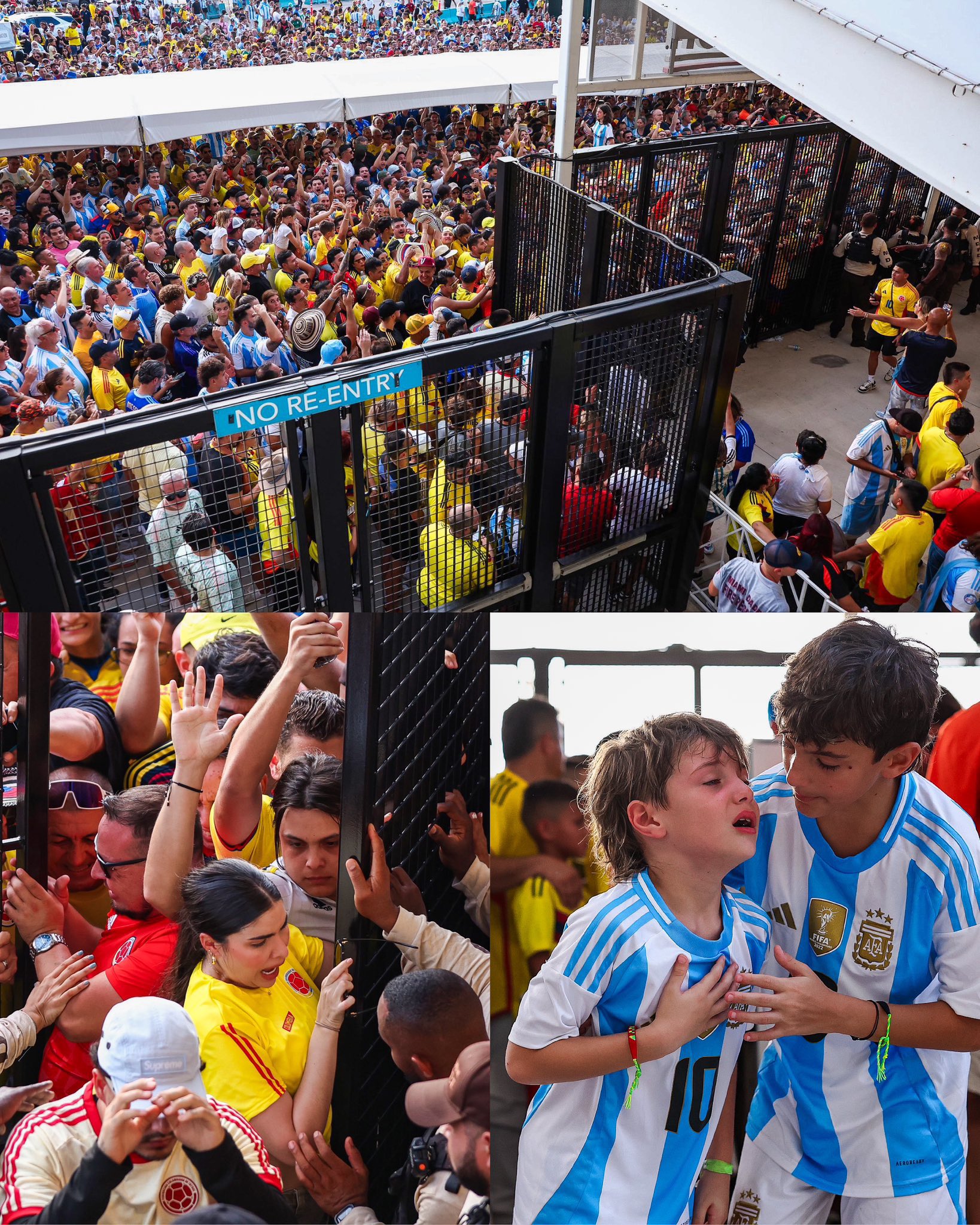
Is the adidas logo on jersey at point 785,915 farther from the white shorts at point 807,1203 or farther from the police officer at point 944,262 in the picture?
the police officer at point 944,262

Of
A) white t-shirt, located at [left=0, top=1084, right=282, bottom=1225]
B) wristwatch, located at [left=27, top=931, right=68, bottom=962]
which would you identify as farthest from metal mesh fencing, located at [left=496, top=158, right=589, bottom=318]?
white t-shirt, located at [left=0, top=1084, right=282, bottom=1225]

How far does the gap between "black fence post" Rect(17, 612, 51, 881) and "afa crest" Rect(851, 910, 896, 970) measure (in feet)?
6.22

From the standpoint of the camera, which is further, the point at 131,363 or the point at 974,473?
the point at 131,363

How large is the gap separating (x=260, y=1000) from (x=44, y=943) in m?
0.54

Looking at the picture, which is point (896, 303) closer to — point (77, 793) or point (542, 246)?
point (542, 246)

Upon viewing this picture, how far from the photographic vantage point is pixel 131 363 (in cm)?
700

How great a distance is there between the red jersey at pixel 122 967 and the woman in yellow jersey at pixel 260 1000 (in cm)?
4

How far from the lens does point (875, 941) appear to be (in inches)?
82.8

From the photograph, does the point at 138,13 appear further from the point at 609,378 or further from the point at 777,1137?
the point at 777,1137

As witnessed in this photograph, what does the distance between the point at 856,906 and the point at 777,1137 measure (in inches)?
23.3

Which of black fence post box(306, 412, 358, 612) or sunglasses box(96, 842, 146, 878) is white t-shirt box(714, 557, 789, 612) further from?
sunglasses box(96, 842, 146, 878)

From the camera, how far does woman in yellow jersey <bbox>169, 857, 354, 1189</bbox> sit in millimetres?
2178

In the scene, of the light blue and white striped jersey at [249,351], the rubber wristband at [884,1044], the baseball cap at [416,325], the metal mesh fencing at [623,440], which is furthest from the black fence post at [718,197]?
Answer: the rubber wristband at [884,1044]

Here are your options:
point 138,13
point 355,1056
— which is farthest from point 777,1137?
point 138,13
